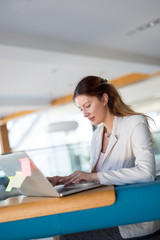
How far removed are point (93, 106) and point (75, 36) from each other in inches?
130

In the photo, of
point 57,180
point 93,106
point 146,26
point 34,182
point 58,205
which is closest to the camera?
point 58,205

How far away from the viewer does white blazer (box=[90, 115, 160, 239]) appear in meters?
1.63

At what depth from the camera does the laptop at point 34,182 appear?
4.89 ft

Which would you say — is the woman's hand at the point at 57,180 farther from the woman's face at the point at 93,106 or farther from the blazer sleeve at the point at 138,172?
the woman's face at the point at 93,106

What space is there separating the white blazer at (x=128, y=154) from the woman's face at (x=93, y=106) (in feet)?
0.52

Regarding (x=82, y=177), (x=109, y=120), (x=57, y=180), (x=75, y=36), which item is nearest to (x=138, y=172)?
(x=82, y=177)

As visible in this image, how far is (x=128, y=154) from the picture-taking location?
197cm

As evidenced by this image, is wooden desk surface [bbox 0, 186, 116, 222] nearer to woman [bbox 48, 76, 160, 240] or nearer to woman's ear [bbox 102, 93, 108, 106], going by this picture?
woman [bbox 48, 76, 160, 240]

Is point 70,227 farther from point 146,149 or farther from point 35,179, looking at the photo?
point 146,149

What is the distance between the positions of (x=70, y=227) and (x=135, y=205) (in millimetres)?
298

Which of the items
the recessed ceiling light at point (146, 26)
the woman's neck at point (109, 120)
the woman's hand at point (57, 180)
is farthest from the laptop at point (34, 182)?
the recessed ceiling light at point (146, 26)

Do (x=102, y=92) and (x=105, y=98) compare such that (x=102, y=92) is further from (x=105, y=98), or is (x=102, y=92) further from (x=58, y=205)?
(x=58, y=205)

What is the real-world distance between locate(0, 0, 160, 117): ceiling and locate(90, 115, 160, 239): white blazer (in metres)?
2.38

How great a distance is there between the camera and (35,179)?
1.55 m
